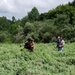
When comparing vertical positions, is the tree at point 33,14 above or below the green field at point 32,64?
above

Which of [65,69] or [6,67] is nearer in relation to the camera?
[6,67]

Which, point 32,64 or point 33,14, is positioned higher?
point 33,14

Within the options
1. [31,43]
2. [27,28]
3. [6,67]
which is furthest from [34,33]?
[6,67]

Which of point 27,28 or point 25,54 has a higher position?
point 27,28

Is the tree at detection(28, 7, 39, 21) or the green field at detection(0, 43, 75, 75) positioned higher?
the tree at detection(28, 7, 39, 21)

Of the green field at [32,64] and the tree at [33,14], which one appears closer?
the green field at [32,64]

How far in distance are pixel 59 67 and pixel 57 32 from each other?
140ft

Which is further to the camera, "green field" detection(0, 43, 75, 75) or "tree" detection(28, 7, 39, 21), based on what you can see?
"tree" detection(28, 7, 39, 21)

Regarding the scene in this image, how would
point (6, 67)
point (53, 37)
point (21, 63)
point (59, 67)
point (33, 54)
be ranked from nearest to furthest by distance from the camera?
point (6, 67)
point (21, 63)
point (59, 67)
point (33, 54)
point (53, 37)

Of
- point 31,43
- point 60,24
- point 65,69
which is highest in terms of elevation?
point 60,24

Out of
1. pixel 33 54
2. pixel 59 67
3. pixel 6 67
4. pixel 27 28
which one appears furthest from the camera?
pixel 27 28

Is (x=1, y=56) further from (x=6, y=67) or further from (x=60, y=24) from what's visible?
(x=60, y=24)

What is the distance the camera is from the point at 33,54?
589 inches

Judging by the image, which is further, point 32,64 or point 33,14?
point 33,14
